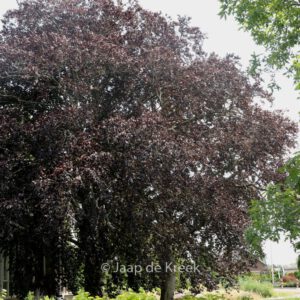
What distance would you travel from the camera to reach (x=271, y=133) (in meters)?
13.8

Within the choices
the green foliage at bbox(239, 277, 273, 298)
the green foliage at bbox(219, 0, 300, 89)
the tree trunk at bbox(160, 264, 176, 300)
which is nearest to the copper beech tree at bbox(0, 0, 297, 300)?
the tree trunk at bbox(160, 264, 176, 300)

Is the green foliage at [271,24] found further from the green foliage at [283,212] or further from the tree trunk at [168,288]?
the tree trunk at [168,288]

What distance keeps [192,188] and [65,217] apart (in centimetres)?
349

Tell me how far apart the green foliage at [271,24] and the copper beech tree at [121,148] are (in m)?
3.02

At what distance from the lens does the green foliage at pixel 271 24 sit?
9.39 meters

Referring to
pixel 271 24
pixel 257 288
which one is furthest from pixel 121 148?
pixel 257 288

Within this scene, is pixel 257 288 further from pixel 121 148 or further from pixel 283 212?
pixel 283 212

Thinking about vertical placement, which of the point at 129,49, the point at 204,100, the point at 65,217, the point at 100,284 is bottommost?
the point at 100,284

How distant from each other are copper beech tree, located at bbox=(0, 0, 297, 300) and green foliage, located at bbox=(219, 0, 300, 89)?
3.02 m

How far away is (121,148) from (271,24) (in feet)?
14.9

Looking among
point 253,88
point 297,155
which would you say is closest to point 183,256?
point 253,88

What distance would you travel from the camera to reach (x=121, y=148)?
11273mm

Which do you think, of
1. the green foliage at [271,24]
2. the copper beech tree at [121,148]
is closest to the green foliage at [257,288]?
the copper beech tree at [121,148]

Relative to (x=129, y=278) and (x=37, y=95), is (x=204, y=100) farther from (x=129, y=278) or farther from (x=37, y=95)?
(x=129, y=278)
